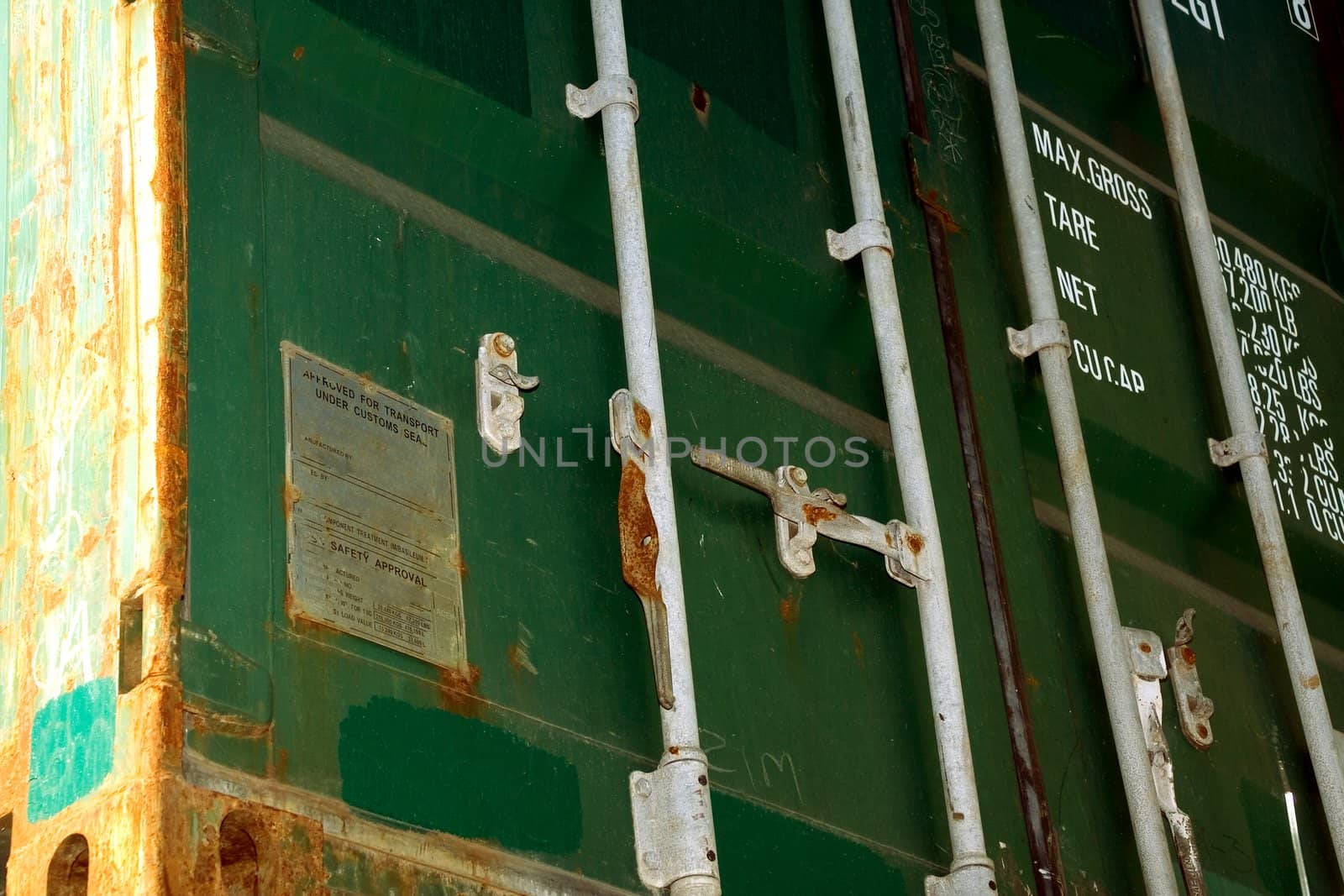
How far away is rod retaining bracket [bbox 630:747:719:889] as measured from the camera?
413 cm

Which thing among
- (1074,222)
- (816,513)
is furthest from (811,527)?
(1074,222)

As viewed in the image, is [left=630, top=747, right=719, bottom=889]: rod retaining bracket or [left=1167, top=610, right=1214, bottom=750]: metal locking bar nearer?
→ [left=630, top=747, right=719, bottom=889]: rod retaining bracket

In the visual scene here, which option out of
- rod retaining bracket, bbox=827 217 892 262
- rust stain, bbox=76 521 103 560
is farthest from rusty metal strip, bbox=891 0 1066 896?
rust stain, bbox=76 521 103 560

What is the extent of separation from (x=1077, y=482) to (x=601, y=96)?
162 cm

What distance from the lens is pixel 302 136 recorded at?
14.6 ft

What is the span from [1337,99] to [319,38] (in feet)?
16.4

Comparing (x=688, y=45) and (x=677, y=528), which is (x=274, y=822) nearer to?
(x=677, y=528)

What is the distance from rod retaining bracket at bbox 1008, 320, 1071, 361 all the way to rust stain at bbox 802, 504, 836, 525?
1134 mm

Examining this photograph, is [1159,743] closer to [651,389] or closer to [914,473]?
[914,473]

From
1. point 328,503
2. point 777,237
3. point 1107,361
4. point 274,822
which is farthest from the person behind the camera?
point 1107,361

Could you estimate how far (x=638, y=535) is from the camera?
441cm

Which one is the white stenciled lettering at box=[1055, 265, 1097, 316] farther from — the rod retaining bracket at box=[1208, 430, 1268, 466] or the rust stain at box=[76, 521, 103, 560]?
the rust stain at box=[76, 521, 103, 560]

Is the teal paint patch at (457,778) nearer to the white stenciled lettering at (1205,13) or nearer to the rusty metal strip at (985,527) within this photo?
the rusty metal strip at (985,527)

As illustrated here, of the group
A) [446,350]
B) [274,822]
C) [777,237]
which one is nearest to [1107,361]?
[777,237]
